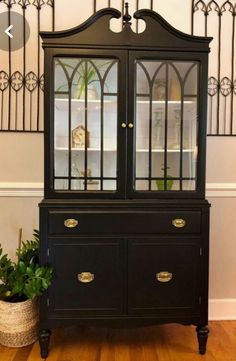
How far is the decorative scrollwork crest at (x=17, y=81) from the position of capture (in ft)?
7.96

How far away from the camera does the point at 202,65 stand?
6.68 ft

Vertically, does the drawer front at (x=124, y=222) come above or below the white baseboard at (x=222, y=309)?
above

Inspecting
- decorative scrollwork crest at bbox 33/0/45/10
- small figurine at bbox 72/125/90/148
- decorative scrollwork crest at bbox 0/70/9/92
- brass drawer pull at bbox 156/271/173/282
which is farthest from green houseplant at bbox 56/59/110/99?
brass drawer pull at bbox 156/271/173/282

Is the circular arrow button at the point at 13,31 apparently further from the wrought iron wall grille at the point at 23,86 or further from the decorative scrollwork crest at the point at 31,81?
the decorative scrollwork crest at the point at 31,81

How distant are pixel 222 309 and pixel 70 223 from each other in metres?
1.41

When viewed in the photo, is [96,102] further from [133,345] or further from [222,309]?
[222,309]

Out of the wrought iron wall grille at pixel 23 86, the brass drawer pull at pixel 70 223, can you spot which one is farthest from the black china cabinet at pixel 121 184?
the wrought iron wall grille at pixel 23 86

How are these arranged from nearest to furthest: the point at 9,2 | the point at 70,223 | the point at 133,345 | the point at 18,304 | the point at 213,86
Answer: the point at 70,223 → the point at 18,304 → the point at 133,345 → the point at 9,2 → the point at 213,86

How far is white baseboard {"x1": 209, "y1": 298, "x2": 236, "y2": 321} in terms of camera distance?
8.42 ft

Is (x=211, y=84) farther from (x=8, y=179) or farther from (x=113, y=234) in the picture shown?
(x=8, y=179)

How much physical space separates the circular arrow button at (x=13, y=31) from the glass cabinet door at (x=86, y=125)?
62 cm

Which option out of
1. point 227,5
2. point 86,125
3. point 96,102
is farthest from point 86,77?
point 227,5

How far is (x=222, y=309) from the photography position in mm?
2578

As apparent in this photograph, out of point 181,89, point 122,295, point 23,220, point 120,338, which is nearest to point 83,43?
point 181,89
